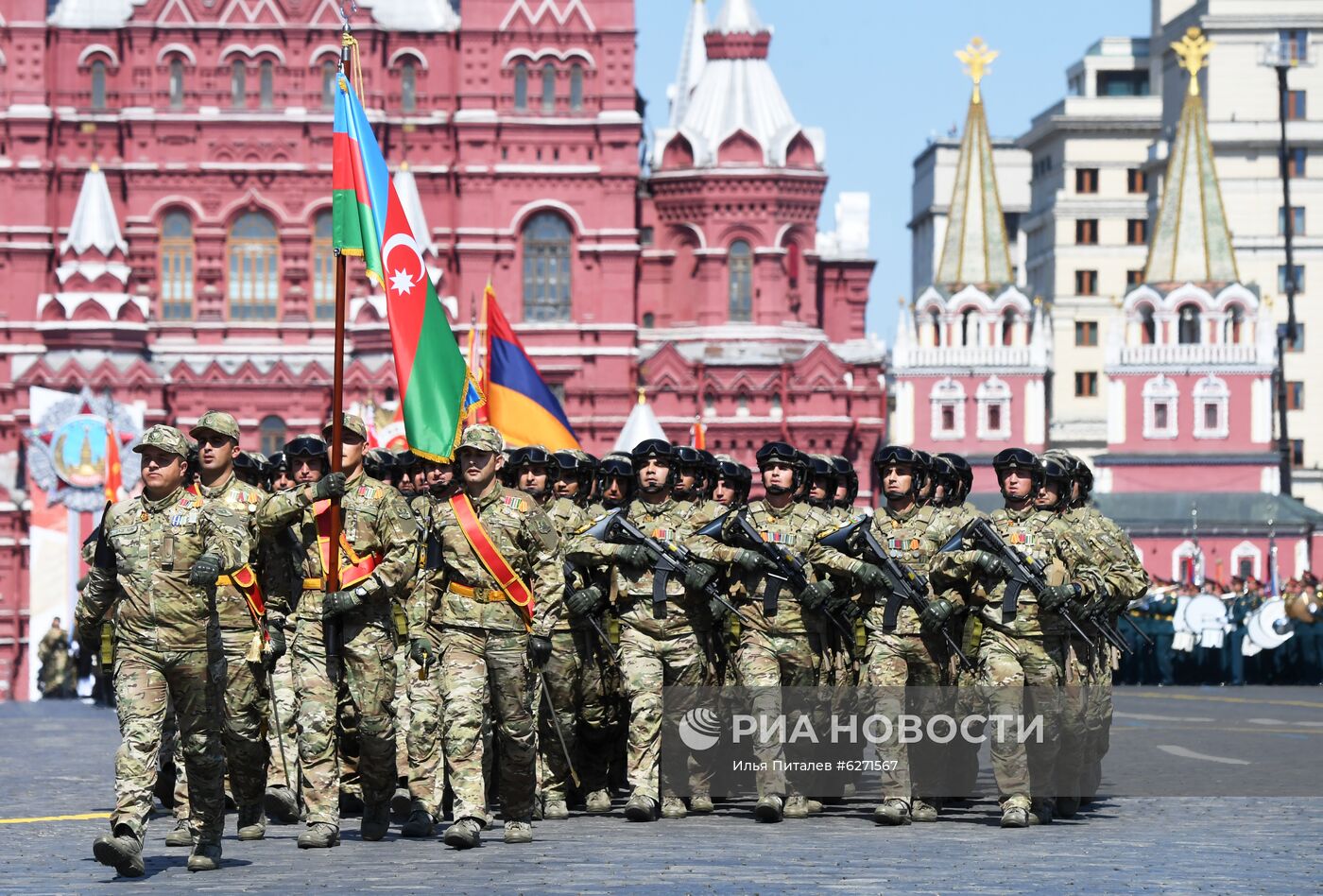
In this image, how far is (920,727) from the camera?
15.4 meters

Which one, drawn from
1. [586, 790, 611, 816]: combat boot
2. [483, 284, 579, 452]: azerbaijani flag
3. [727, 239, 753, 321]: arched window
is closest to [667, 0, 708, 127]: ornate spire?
[727, 239, 753, 321]: arched window

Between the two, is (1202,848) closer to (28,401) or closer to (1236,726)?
(1236,726)

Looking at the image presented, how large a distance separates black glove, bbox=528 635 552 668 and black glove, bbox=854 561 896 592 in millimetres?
1818

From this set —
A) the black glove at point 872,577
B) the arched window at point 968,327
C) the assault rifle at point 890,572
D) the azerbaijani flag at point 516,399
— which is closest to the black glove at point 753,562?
the assault rifle at point 890,572

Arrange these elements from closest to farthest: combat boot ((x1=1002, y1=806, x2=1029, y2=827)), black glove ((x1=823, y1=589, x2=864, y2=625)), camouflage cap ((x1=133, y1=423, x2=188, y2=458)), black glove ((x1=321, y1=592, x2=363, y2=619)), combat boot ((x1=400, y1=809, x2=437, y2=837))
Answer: camouflage cap ((x1=133, y1=423, x2=188, y2=458)) → black glove ((x1=321, y1=592, x2=363, y2=619)) → combat boot ((x1=400, y1=809, x2=437, y2=837)) → combat boot ((x1=1002, y1=806, x2=1029, y2=827)) → black glove ((x1=823, y1=589, x2=864, y2=625))

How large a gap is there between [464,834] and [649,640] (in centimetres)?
209

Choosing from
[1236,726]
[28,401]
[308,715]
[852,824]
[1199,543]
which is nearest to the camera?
[308,715]

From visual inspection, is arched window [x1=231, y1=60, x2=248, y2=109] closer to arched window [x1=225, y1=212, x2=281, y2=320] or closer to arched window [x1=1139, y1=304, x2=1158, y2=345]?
arched window [x1=225, y1=212, x2=281, y2=320]

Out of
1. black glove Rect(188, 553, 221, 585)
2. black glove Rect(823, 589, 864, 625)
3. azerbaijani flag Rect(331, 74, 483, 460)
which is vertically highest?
azerbaijani flag Rect(331, 74, 483, 460)

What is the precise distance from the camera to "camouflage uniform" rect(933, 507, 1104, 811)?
48.5 ft

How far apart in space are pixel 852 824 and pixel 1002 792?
2.66 feet

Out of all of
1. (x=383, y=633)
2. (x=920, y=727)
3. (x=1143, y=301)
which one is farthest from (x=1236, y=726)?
(x=1143, y=301)

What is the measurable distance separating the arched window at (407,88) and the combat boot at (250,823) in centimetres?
4607

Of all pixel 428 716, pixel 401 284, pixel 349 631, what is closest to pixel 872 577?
pixel 428 716
